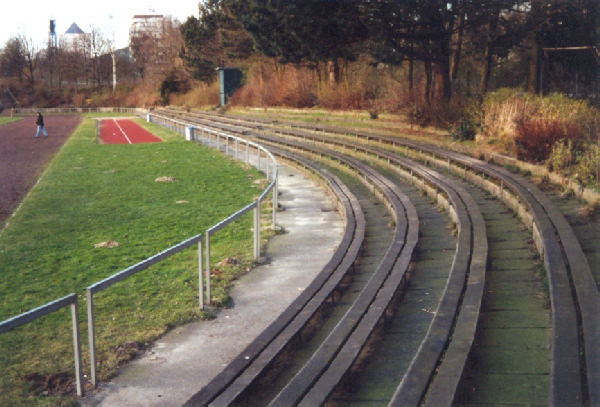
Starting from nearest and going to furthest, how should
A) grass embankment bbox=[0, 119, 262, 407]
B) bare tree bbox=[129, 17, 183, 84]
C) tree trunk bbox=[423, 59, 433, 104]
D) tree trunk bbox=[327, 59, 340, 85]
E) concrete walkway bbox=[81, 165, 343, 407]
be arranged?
1. concrete walkway bbox=[81, 165, 343, 407]
2. grass embankment bbox=[0, 119, 262, 407]
3. tree trunk bbox=[423, 59, 433, 104]
4. tree trunk bbox=[327, 59, 340, 85]
5. bare tree bbox=[129, 17, 183, 84]

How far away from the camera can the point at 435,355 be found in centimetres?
546

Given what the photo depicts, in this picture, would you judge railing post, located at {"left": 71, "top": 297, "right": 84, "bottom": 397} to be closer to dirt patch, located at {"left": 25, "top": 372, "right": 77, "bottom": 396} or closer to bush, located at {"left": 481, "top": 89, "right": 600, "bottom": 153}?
dirt patch, located at {"left": 25, "top": 372, "right": 77, "bottom": 396}

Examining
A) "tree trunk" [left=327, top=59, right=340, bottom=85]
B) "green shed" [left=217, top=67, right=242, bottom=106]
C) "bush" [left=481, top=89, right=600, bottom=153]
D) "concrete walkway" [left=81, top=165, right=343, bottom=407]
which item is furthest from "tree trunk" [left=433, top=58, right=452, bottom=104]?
"green shed" [left=217, top=67, right=242, bottom=106]

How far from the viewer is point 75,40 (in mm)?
134125

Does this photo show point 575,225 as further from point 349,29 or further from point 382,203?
point 349,29

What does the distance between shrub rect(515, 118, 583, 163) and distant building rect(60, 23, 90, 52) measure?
118 metres

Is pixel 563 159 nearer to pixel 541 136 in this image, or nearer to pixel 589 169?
pixel 589 169

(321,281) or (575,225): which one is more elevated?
(575,225)

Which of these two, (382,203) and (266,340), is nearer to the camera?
(266,340)

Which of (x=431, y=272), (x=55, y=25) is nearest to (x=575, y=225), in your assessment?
(x=431, y=272)

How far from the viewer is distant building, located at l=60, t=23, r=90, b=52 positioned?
122 meters

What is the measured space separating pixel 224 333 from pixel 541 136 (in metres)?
8.93

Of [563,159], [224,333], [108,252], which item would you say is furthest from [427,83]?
[224,333]

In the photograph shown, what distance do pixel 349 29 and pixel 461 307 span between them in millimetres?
20509
